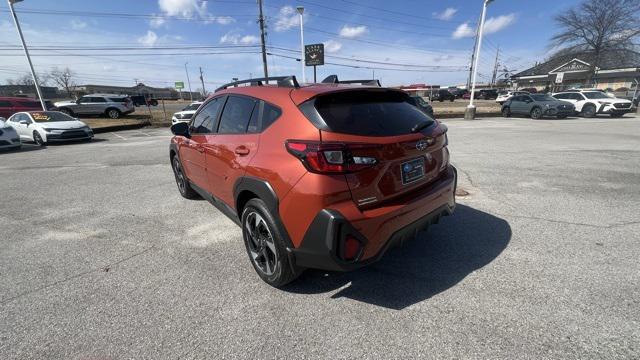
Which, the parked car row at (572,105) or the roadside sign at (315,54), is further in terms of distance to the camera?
the roadside sign at (315,54)

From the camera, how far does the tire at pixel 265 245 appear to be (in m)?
2.38

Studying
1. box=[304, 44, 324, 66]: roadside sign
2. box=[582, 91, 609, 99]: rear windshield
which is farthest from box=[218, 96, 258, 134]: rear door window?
box=[304, 44, 324, 66]: roadside sign

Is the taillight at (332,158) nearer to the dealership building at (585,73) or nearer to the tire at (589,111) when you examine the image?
the tire at (589,111)

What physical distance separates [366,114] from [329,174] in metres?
0.67

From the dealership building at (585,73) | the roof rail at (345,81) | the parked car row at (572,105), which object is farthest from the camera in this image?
the dealership building at (585,73)

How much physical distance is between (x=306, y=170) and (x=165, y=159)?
7740 millimetres

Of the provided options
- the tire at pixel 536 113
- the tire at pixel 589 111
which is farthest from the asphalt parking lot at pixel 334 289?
the tire at pixel 589 111

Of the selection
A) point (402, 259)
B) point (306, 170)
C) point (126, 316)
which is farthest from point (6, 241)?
point (402, 259)

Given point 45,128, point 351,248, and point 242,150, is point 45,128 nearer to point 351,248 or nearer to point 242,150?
point 242,150

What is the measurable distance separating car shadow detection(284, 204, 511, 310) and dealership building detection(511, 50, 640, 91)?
33.5 metres

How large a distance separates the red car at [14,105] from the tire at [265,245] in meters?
23.8

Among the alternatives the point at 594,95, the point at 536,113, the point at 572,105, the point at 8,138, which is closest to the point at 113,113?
the point at 8,138

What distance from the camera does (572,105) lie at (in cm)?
1700

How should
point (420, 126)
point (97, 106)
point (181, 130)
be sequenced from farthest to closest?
1. point (97, 106)
2. point (181, 130)
3. point (420, 126)
